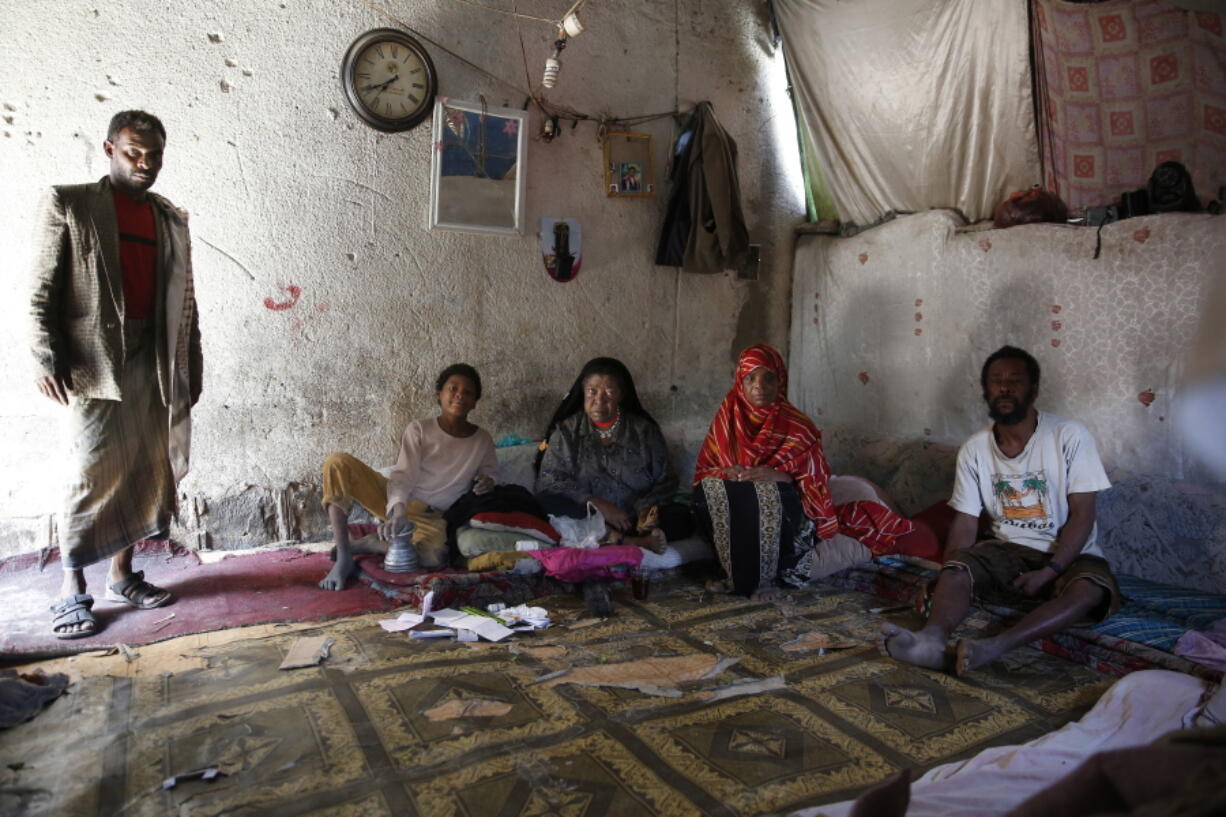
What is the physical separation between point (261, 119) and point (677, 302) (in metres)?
2.74

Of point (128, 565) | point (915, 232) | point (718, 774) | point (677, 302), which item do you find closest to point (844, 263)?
point (915, 232)

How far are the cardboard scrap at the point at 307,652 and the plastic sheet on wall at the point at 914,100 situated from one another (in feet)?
13.7

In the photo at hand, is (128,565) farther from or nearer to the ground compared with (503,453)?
nearer to the ground

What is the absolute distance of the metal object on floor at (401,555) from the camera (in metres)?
3.80

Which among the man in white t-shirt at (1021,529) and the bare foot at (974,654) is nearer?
the bare foot at (974,654)

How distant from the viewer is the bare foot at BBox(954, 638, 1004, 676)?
2791 millimetres

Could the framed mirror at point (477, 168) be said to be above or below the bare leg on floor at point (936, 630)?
above

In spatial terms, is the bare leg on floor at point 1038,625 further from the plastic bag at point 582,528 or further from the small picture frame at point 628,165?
the small picture frame at point 628,165

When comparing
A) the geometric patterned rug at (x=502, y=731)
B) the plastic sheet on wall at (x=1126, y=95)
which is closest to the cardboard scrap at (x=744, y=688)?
the geometric patterned rug at (x=502, y=731)

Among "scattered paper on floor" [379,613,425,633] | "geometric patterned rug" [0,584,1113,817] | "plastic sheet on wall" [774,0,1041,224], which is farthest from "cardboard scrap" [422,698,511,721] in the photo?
"plastic sheet on wall" [774,0,1041,224]

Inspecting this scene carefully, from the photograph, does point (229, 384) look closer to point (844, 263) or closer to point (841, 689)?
point (841, 689)

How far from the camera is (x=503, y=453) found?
15.7ft

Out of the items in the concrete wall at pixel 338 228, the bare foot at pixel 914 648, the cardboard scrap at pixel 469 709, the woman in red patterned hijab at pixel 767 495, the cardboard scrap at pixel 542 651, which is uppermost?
the concrete wall at pixel 338 228

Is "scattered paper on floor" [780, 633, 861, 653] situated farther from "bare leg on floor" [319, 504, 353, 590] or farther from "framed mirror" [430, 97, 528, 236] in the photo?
"framed mirror" [430, 97, 528, 236]
